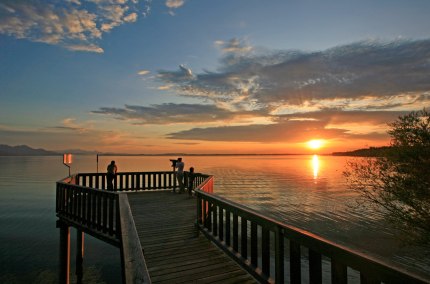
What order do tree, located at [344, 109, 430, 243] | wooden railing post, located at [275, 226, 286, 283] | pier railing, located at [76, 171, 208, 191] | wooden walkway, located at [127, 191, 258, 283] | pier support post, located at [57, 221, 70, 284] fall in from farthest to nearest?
tree, located at [344, 109, 430, 243], pier railing, located at [76, 171, 208, 191], pier support post, located at [57, 221, 70, 284], wooden walkway, located at [127, 191, 258, 283], wooden railing post, located at [275, 226, 286, 283]

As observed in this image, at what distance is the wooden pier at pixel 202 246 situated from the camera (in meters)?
2.75

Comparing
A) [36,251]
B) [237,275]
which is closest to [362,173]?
[237,275]

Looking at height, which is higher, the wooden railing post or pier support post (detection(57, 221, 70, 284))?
the wooden railing post

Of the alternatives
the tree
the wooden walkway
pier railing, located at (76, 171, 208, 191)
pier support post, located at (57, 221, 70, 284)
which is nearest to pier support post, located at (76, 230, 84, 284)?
pier support post, located at (57, 221, 70, 284)

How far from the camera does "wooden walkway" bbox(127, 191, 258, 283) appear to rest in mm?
5211

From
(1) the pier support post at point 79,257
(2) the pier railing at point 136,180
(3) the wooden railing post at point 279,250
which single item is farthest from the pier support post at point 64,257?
(3) the wooden railing post at point 279,250

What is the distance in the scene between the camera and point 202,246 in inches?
269

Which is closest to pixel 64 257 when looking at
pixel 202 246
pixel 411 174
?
pixel 202 246

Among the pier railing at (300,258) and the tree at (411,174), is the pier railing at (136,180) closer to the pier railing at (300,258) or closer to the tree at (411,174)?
the pier railing at (300,258)

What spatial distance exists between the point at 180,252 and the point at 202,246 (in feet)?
2.14

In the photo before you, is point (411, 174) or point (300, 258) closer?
point (300, 258)

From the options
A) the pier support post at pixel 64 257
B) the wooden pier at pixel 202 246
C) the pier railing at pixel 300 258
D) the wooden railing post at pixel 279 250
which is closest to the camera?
the pier railing at pixel 300 258

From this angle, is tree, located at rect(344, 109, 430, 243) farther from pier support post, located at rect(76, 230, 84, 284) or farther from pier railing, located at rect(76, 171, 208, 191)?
pier support post, located at rect(76, 230, 84, 284)

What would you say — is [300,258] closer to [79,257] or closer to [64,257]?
[64,257]
